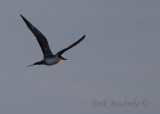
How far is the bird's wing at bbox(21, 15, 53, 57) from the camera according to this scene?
72.6m

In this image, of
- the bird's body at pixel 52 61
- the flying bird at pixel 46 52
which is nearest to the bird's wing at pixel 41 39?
the flying bird at pixel 46 52

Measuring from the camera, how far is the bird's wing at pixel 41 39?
2859 inches

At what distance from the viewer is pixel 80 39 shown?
74.2 meters

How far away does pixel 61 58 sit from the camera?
246 feet

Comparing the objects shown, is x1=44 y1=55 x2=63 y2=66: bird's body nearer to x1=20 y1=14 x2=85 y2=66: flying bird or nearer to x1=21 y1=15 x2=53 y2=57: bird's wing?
x1=20 y1=14 x2=85 y2=66: flying bird

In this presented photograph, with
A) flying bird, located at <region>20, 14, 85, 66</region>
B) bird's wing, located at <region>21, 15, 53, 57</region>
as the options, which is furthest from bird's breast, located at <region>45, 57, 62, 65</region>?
bird's wing, located at <region>21, 15, 53, 57</region>

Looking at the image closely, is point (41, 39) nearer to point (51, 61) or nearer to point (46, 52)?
point (46, 52)

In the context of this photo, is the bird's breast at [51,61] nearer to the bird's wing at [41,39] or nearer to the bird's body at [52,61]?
the bird's body at [52,61]

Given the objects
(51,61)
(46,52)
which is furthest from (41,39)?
(51,61)

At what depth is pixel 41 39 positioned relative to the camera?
7350cm

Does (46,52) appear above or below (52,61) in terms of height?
above

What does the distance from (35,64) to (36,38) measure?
2.28 metres

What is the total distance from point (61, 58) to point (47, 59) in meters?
1.27

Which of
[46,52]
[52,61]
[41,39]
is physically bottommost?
[52,61]
